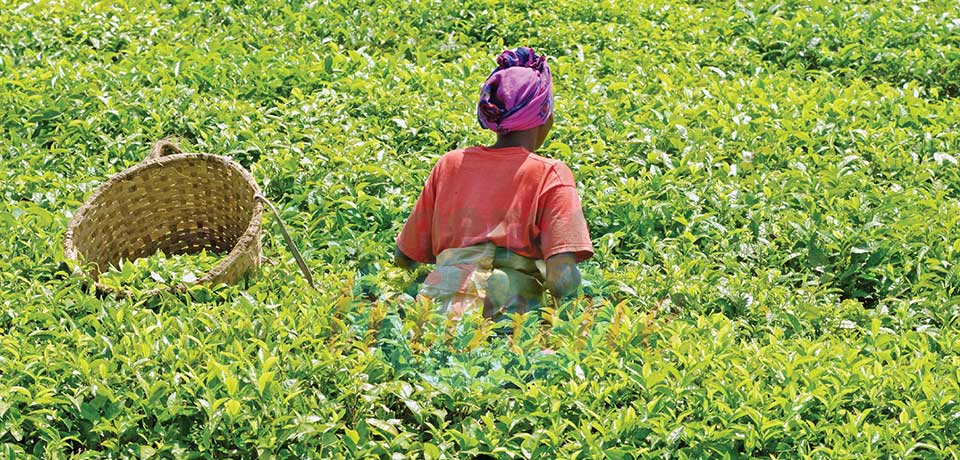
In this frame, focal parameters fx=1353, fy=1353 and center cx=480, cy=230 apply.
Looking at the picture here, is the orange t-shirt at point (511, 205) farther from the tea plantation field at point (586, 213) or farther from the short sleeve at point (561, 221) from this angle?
the tea plantation field at point (586, 213)

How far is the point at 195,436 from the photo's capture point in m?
4.00

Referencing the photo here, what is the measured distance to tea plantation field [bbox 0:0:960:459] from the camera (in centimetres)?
407

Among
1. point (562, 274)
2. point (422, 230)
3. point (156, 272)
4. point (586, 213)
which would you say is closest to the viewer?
point (562, 274)

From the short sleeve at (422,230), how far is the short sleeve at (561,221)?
0.44 meters

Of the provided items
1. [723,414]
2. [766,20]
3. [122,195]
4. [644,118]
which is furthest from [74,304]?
[766,20]

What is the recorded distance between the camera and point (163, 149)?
A: 5840 mm

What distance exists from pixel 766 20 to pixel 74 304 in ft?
15.9

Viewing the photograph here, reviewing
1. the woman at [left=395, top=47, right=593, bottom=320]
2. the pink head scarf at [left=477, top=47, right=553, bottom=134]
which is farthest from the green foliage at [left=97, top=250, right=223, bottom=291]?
the pink head scarf at [left=477, top=47, right=553, bottom=134]

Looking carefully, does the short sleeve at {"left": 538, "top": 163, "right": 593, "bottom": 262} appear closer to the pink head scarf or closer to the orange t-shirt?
the orange t-shirt

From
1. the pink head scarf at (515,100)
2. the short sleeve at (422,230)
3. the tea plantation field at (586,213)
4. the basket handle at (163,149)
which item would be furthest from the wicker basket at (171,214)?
the pink head scarf at (515,100)

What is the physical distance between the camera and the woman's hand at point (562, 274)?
4.59 metres

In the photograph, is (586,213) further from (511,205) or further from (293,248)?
(293,248)

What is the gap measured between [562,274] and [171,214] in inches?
70.9

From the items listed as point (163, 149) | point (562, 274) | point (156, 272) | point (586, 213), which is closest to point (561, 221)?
point (562, 274)
